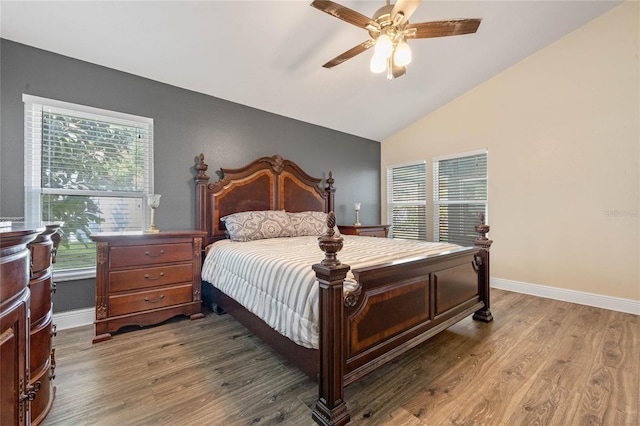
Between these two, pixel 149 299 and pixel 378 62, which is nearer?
pixel 378 62

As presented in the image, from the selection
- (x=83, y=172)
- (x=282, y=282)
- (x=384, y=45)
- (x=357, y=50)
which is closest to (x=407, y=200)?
(x=357, y=50)

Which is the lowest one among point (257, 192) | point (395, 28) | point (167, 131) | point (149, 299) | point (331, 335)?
point (149, 299)

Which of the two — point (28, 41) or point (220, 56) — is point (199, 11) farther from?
point (28, 41)

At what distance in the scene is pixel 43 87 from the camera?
8.08ft

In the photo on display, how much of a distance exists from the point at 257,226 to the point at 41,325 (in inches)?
77.0

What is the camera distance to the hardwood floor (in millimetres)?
1467

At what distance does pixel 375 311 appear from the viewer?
64.5 inches

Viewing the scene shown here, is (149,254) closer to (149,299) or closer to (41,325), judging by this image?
(149,299)

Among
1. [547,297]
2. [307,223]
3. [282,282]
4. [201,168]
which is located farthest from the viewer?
[307,223]

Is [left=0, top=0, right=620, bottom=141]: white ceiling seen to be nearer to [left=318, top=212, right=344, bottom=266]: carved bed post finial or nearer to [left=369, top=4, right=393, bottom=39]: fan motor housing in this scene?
[left=369, top=4, right=393, bottom=39]: fan motor housing

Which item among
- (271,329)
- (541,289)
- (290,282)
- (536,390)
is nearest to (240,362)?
(271,329)

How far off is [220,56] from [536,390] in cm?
368

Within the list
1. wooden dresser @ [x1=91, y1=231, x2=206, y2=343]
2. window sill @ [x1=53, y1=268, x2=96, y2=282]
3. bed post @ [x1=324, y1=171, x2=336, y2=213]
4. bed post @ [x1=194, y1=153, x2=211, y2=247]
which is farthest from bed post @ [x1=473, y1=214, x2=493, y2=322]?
window sill @ [x1=53, y1=268, x2=96, y2=282]

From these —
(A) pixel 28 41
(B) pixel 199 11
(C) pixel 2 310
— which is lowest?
(C) pixel 2 310
